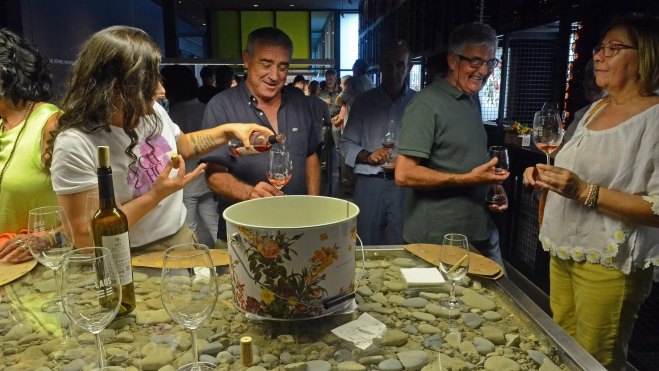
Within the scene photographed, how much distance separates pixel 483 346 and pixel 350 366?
1.02ft

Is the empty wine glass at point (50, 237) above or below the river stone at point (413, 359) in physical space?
above

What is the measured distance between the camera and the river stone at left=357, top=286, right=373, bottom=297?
1299 mm

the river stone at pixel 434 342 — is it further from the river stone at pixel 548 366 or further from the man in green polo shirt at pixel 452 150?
the man in green polo shirt at pixel 452 150

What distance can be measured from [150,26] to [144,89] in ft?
13.5

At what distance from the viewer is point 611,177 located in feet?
5.62

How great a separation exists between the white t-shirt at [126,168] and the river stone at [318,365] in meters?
0.90

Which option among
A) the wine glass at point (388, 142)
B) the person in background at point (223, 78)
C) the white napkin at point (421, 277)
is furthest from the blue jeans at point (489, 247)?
the person in background at point (223, 78)

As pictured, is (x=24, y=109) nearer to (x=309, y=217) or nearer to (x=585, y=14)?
(x=309, y=217)

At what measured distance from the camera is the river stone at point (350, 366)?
95 centimetres

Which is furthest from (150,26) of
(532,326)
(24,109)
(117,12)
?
(532,326)

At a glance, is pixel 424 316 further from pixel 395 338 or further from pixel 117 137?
pixel 117 137

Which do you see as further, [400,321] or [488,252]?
[488,252]

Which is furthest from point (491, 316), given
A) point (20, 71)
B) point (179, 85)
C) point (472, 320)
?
point (179, 85)

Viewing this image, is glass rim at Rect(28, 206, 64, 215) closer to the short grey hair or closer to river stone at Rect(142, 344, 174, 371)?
river stone at Rect(142, 344, 174, 371)
